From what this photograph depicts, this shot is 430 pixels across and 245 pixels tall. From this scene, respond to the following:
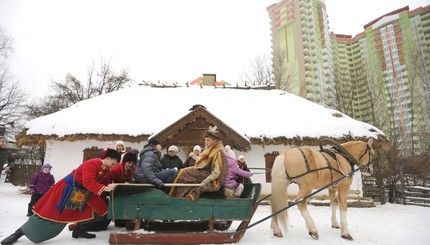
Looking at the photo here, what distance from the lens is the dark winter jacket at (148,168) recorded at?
374cm

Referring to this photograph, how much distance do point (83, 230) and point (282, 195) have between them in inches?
141

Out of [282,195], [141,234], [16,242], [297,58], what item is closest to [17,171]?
[16,242]

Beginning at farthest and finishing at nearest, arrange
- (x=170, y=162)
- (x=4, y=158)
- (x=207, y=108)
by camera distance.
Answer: (x=207, y=108), (x=170, y=162), (x=4, y=158)

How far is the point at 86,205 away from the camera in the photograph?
3.73 metres

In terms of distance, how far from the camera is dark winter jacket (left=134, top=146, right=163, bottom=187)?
374cm

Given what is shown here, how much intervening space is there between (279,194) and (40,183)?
655 cm

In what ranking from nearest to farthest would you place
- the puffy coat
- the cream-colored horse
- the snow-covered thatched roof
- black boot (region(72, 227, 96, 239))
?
black boot (region(72, 227, 96, 239)), the puffy coat, the cream-colored horse, the snow-covered thatched roof

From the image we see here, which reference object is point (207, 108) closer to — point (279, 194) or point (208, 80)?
point (279, 194)

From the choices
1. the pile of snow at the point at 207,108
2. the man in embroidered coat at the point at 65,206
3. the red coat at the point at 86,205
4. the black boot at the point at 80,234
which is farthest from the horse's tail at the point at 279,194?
the pile of snow at the point at 207,108

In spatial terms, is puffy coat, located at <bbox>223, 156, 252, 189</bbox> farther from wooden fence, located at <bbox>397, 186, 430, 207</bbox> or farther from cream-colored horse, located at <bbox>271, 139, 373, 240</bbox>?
wooden fence, located at <bbox>397, 186, 430, 207</bbox>

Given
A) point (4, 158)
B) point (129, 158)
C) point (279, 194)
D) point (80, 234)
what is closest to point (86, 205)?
point (80, 234)

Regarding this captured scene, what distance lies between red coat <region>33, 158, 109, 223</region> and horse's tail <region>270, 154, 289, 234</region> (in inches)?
117

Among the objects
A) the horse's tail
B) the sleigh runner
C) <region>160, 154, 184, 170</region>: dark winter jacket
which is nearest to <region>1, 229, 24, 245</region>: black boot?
the sleigh runner

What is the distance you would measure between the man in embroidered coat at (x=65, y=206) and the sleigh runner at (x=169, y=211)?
378mm
